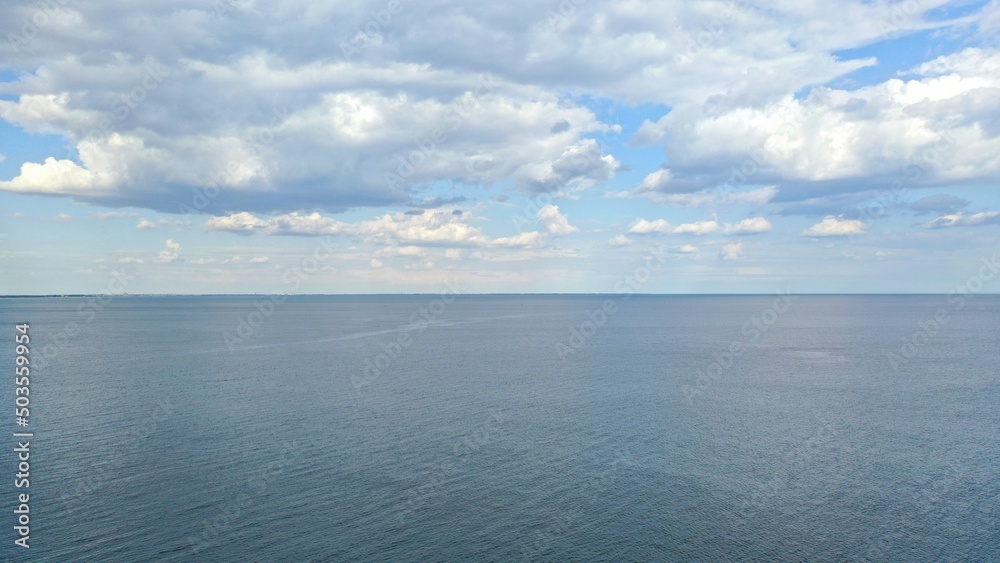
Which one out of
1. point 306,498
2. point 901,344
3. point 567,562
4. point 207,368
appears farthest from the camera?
point 901,344

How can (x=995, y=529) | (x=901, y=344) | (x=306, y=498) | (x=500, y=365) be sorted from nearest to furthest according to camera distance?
(x=995, y=529) → (x=306, y=498) → (x=500, y=365) → (x=901, y=344)

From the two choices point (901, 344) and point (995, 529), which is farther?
point (901, 344)

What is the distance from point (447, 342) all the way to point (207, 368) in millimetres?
70212

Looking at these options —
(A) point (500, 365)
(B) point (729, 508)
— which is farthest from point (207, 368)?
(B) point (729, 508)

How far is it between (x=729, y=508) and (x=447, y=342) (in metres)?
128

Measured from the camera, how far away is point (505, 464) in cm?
6250

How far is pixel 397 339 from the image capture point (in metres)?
185

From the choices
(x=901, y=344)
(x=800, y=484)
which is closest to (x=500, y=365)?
(x=800, y=484)

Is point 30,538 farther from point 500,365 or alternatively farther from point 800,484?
point 500,365

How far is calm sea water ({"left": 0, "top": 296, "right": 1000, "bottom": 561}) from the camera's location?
151ft

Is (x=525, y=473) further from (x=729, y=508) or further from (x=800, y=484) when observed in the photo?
(x=800, y=484)

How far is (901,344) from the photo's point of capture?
572 ft

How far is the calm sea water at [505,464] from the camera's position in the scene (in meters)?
45.9

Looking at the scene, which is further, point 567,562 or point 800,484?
point 800,484
